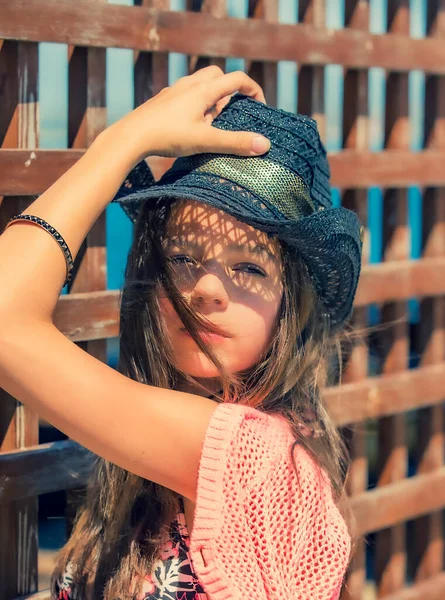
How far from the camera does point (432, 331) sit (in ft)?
10.00

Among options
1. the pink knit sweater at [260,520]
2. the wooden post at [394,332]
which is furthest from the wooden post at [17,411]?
the wooden post at [394,332]

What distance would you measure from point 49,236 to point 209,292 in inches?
12.7

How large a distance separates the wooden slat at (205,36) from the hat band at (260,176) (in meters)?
0.50

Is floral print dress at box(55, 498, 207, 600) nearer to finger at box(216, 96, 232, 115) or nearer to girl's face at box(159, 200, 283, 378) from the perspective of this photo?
girl's face at box(159, 200, 283, 378)

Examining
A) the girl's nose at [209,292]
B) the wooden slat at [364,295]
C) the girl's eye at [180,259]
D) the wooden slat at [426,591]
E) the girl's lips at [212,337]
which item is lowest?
the wooden slat at [426,591]

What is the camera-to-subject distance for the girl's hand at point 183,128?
166 centimetres

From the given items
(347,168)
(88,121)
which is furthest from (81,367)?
(347,168)

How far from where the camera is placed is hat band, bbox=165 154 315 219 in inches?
68.2

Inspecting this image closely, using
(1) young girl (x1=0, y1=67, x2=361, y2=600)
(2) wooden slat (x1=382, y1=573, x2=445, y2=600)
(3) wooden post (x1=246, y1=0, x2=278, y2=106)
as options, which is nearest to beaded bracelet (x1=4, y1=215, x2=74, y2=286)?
(1) young girl (x1=0, y1=67, x2=361, y2=600)

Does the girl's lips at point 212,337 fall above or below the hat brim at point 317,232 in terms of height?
below

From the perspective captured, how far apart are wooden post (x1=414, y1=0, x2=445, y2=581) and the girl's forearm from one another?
1.61 meters

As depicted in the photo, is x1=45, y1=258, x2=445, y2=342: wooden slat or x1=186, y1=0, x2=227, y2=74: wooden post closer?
x1=45, y1=258, x2=445, y2=342: wooden slat

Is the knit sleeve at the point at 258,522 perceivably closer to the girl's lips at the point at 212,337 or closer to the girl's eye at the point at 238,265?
the girl's lips at the point at 212,337

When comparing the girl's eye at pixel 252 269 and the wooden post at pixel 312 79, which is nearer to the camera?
the girl's eye at pixel 252 269
